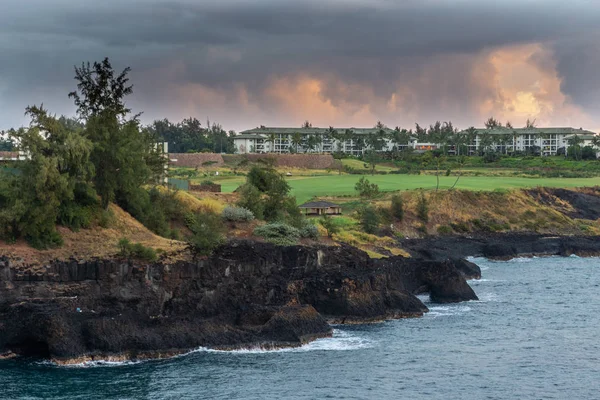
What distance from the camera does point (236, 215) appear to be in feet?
217

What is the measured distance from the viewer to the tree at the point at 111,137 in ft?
187

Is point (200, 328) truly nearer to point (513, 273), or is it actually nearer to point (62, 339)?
point (62, 339)

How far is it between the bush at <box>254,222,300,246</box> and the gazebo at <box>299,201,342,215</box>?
90.9 feet

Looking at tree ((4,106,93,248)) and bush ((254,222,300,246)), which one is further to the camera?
bush ((254,222,300,246))

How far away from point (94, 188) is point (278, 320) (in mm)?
14764

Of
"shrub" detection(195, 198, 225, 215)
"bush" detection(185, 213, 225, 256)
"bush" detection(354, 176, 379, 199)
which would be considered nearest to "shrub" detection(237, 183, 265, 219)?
"shrub" detection(195, 198, 225, 215)

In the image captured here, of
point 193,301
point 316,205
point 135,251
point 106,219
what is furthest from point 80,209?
point 316,205

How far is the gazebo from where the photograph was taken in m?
92.4

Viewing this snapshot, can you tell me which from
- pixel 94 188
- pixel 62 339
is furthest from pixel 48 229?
pixel 62 339

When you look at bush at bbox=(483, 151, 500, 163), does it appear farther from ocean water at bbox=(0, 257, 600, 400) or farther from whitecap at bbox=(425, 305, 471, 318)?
ocean water at bbox=(0, 257, 600, 400)

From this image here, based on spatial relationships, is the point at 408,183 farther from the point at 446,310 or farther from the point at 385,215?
the point at 446,310

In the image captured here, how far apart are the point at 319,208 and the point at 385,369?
165 ft

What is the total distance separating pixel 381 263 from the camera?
62.4 meters

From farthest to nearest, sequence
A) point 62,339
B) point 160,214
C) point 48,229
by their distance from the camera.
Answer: point 160,214 → point 48,229 → point 62,339
